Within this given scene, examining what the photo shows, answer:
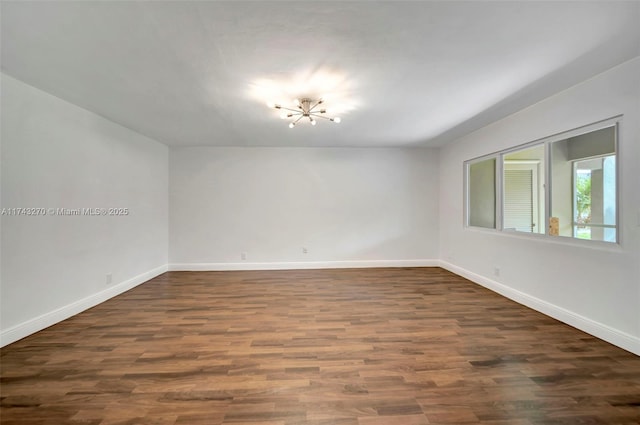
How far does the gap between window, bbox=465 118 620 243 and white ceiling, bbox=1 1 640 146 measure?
2.15ft

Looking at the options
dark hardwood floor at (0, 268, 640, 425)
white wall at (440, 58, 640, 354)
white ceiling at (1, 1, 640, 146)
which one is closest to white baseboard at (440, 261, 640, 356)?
white wall at (440, 58, 640, 354)

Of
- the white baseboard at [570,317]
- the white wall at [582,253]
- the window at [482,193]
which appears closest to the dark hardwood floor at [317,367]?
the white baseboard at [570,317]

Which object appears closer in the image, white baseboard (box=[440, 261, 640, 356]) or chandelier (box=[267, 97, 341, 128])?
white baseboard (box=[440, 261, 640, 356])

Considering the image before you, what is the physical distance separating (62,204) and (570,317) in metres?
5.70

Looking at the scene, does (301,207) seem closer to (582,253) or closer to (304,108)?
(304,108)

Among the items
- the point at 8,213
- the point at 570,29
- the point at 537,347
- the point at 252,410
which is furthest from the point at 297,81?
the point at 537,347

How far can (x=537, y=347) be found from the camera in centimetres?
226

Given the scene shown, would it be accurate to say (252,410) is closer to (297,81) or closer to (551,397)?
(551,397)

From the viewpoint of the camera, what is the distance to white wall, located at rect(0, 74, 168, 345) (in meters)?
2.39

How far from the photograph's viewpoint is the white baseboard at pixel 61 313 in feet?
7.69

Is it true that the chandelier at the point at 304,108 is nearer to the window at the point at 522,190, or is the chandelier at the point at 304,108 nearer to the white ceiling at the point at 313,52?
the white ceiling at the point at 313,52

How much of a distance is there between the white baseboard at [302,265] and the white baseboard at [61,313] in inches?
39.3

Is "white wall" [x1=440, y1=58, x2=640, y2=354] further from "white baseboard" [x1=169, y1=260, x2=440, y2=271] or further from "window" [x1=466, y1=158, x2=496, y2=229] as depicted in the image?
"white baseboard" [x1=169, y1=260, x2=440, y2=271]

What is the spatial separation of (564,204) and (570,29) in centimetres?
208
